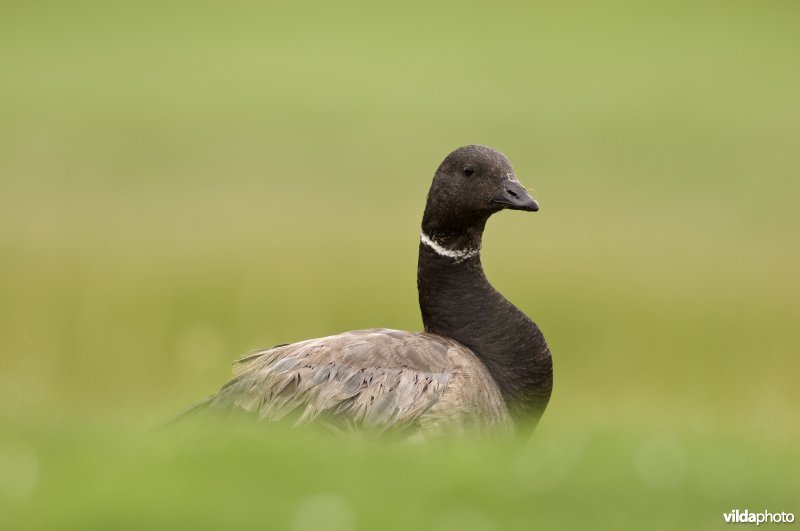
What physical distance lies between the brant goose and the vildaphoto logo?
2892 millimetres

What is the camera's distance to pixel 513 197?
37.7 ft

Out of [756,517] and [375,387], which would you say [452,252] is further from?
[756,517]

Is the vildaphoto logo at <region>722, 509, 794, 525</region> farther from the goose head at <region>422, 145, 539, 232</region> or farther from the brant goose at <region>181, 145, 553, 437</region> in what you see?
the goose head at <region>422, 145, 539, 232</region>

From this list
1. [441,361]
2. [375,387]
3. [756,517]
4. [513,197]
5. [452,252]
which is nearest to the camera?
[756,517]

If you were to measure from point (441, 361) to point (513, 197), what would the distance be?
170 centimetres

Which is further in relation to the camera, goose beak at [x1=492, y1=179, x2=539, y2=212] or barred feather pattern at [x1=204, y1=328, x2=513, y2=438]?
goose beak at [x1=492, y1=179, x2=539, y2=212]

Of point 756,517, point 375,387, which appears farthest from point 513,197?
point 756,517

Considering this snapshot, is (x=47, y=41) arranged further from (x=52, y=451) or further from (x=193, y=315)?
(x=52, y=451)

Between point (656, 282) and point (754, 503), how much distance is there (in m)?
20.9

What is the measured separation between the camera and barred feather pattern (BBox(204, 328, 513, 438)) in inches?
396

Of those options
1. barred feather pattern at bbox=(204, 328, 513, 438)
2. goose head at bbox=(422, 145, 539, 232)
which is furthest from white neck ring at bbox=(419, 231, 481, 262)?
barred feather pattern at bbox=(204, 328, 513, 438)

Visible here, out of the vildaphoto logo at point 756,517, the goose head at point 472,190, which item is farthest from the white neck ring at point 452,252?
the vildaphoto logo at point 756,517

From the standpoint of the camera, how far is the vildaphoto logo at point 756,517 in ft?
24.7

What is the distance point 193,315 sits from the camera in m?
23.3
